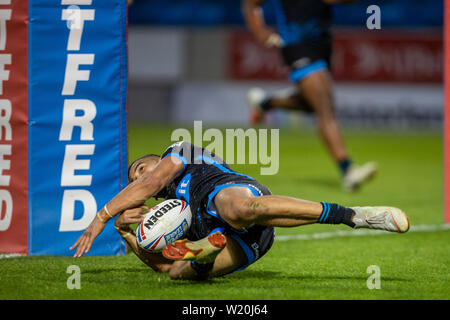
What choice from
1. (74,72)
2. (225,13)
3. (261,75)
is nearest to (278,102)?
(74,72)

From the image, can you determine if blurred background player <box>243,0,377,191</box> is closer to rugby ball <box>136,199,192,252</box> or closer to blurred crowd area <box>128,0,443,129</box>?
rugby ball <box>136,199,192,252</box>

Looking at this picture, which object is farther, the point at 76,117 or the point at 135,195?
the point at 76,117

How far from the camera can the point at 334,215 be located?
13.7 ft

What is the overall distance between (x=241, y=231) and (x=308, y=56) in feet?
14.9

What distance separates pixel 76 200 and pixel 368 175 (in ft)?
12.8

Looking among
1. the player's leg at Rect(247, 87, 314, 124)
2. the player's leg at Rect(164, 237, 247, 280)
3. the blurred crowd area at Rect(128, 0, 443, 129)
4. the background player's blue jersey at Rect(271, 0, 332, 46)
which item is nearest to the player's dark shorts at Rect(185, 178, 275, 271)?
the player's leg at Rect(164, 237, 247, 280)

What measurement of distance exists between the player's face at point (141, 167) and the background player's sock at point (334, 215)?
114 cm

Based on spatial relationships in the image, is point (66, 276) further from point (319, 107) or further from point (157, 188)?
point (319, 107)

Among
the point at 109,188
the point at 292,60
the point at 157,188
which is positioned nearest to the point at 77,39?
the point at 109,188

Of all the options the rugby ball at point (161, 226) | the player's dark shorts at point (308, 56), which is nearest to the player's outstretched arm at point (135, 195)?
the rugby ball at point (161, 226)

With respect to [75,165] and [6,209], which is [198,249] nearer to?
[75,165]

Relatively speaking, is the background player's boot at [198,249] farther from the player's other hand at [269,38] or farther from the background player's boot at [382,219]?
the player's other hand at [269,38]

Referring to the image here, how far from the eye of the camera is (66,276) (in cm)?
450

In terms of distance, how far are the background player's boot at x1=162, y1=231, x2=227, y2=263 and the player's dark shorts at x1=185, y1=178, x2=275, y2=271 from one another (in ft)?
0.96
